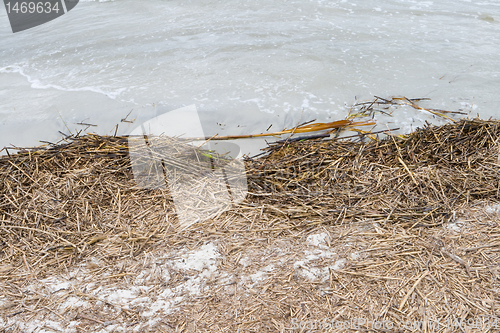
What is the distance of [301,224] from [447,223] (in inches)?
32.0

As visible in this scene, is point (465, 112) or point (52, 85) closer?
point (465, 112)

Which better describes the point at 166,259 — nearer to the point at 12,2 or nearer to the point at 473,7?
the point at 473,7

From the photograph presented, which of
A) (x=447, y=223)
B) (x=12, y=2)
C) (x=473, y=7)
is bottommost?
(x=447, y=223)

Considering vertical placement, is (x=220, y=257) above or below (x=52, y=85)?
below

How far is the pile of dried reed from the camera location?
4.91 feet

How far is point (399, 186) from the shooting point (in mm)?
2066

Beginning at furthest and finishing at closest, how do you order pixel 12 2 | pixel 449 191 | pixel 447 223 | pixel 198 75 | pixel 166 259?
1. pixel 12 2
2. pixel 198 75
3. pixel 449 191
4. pixel 447 223
5. pixel 166 259

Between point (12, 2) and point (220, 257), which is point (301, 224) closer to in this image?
point (220, 257)

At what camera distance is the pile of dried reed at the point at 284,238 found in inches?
58.9

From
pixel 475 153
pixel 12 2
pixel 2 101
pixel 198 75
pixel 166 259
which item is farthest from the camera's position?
pixel 12 2

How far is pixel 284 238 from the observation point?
6.02ft

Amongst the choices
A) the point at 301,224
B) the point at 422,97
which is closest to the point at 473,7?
the point at 422,97

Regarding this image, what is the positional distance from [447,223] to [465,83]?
2.22 meters

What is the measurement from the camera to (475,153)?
7.52ft
